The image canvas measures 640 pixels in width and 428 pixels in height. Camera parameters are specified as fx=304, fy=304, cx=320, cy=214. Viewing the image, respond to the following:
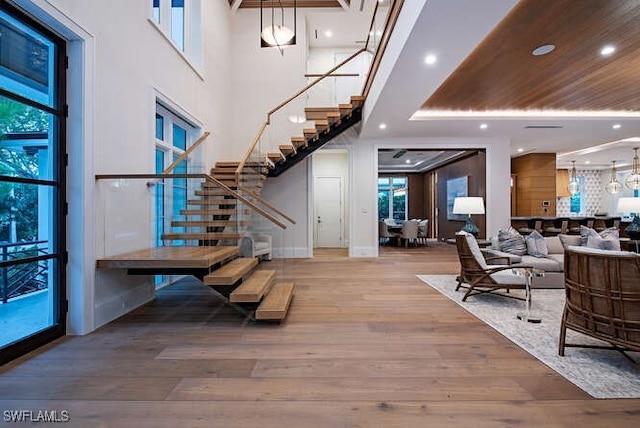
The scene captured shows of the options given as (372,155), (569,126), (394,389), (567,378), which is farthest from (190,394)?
(569,126)

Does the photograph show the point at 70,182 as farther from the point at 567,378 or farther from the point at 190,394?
the point at 567,378

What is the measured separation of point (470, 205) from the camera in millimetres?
5859

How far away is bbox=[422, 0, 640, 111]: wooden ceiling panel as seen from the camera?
3.31 m

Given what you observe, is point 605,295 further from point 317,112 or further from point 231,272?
point 317,112

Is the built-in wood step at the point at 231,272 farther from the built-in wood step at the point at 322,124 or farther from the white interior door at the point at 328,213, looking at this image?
the white interior door at the point at 328,213

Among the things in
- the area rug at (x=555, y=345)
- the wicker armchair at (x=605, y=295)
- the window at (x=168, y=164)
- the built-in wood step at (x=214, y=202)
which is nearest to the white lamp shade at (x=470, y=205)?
the area rug at (x=555, y=345)

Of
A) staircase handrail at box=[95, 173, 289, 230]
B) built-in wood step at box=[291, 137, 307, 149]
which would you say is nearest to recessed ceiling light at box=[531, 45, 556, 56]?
staircase handrail at box=[95, 173, 289, 230]

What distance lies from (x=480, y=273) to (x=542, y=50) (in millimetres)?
3082

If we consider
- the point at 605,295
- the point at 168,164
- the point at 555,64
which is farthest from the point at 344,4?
the point at 605,295

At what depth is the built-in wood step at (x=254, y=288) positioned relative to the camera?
3.27 m

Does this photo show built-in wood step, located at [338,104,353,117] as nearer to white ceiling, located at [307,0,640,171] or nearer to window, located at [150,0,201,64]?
white ceiling, located at [307,0,640,171]

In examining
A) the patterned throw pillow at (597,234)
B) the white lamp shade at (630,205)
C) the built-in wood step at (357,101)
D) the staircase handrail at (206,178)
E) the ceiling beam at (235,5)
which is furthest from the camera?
the ceiling beam at (235,5)

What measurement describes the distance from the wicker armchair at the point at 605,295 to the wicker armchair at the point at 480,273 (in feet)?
4.71

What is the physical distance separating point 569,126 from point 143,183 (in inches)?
340
